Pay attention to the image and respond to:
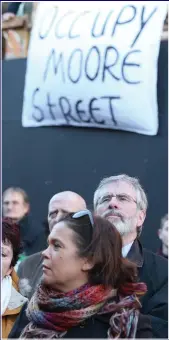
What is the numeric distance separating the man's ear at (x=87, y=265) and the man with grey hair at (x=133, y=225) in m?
0.37

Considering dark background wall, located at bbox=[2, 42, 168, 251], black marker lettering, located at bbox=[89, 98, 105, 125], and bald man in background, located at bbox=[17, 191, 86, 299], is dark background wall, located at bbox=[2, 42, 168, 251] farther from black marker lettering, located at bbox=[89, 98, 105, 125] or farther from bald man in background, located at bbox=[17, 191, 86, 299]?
bald man in background, located at bbox=[17, 191, 86, 299]

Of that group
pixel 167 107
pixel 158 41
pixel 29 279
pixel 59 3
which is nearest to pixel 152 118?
pixel 167 107

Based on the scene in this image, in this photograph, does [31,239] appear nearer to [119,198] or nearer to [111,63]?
[111,63]

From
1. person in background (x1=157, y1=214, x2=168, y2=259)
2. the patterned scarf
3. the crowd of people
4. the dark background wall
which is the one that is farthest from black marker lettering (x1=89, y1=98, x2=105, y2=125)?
the patterned scarf

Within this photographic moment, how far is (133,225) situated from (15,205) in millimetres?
2240

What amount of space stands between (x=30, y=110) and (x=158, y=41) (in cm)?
133

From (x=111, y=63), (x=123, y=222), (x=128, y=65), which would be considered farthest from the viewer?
(x=111, y=63)

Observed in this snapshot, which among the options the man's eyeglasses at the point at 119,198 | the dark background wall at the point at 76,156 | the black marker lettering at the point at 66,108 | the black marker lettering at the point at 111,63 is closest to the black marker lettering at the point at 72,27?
the black marker lettering at the point at 111,63

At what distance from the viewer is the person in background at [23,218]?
425cm

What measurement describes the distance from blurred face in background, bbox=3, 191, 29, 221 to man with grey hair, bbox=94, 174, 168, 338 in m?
2.01

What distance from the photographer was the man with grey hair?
2.38 meters

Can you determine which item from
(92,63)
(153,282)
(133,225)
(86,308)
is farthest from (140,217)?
(92,63)

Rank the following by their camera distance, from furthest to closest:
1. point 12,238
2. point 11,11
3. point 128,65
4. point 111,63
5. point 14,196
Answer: point 11,11, point 111,63, point 128,65, point 14,196, point 12,238

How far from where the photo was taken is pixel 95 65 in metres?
5.00
